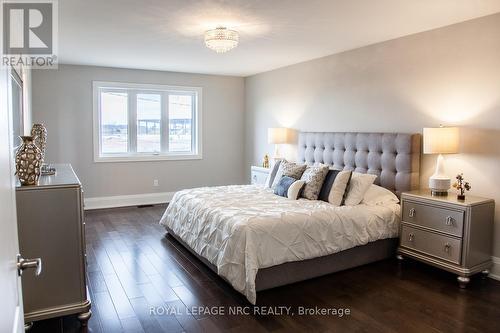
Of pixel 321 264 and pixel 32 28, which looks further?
pixel 32 28

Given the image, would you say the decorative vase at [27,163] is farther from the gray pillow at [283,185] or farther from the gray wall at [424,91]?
the gray wall at [424,91]

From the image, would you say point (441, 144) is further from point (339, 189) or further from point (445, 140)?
point (339, 189)

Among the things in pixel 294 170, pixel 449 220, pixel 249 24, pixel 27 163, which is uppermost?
pixel 249 24

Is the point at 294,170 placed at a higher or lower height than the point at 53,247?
higher

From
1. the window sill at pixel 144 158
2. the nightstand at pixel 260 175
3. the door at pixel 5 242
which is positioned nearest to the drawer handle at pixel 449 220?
the nightstand at pixel 260 175

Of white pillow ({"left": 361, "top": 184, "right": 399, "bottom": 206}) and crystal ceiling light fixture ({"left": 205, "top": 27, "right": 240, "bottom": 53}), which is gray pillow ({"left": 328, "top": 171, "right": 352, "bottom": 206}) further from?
crystal ceiling light fixture ({"left": 205, "top": 27, "right": 240, "bottom": 53})

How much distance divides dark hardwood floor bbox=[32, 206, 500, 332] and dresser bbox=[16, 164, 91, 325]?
0.56ft

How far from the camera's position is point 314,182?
415 centimetres

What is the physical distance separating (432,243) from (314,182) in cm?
132

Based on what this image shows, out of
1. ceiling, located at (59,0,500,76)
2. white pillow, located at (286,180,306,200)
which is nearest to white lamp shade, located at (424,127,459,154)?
ceiling, located at (59,0,500,76)

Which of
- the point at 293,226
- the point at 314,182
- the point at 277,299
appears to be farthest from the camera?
the point at 314,182

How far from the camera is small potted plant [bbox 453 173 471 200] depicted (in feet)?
11.3

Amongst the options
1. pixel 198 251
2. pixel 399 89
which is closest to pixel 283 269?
pixel 198 251

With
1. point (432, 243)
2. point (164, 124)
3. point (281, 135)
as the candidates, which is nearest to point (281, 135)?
point (281, 135)
